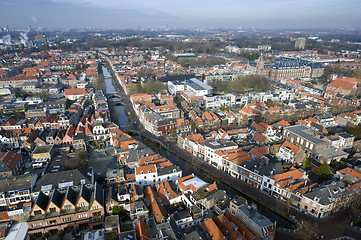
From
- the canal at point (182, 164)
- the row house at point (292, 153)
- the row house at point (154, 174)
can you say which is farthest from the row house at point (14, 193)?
the row house at point (292, 153)

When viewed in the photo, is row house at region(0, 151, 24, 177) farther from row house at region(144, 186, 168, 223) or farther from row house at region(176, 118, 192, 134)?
row house at region(176, 118, 192, 134)

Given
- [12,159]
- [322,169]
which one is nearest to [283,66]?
Answer: [322,169]

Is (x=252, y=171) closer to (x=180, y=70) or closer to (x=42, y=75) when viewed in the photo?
(x=180, y=70)

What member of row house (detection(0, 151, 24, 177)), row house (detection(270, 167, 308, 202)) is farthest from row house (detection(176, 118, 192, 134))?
row house (detection(0, 151, 24, 177))

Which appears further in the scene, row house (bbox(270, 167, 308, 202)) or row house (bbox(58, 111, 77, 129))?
row house (bbox(58, 111, 77, 129))

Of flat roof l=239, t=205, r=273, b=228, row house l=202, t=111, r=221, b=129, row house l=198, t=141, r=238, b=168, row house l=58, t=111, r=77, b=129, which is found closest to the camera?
flat roof l=239, t=205, r=273, b=228
